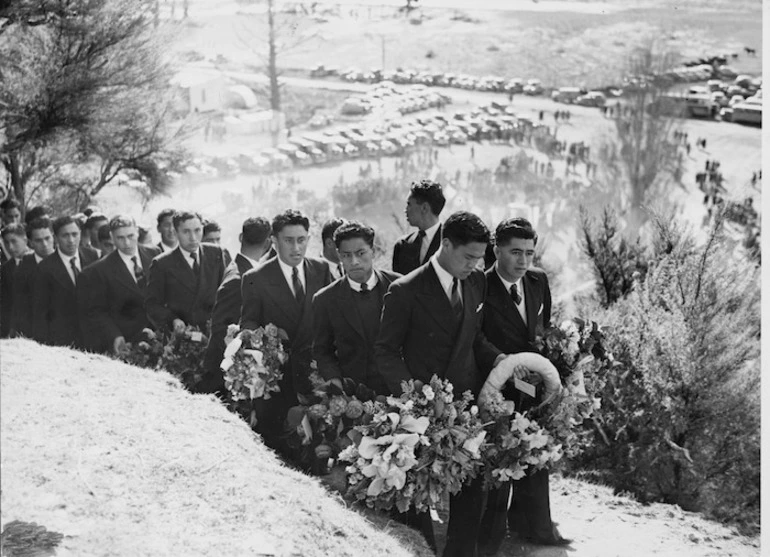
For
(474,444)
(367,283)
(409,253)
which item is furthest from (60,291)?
(474,444)

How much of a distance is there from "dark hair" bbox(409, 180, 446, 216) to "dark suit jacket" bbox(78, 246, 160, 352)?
1.64 meters

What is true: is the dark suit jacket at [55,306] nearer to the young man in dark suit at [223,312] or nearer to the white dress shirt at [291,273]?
A: the young man in dark suit at [223,312]

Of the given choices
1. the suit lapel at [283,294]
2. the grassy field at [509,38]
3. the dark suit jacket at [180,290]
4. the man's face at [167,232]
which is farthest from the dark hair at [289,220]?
the grassy field at [509,38]

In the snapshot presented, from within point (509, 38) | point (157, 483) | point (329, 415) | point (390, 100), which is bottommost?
point (157, 483)

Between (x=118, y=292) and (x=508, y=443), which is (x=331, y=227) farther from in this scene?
(x=508, y=443)

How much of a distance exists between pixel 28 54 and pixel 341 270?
2155 mm

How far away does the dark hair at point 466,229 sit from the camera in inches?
151

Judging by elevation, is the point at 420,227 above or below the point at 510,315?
above

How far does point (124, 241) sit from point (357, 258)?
1.59 metres

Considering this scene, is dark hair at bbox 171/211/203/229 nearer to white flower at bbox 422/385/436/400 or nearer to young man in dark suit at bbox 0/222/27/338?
young man in dark suit at bbox 0/222/27/338

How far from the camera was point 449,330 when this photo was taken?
3984mm

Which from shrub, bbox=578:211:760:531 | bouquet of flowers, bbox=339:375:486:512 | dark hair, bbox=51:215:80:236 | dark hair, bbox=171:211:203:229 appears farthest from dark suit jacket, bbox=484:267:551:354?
shrub, bbox=578:211:760:531

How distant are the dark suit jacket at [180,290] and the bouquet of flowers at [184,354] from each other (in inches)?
4.5

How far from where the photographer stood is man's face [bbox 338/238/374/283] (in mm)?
4176
